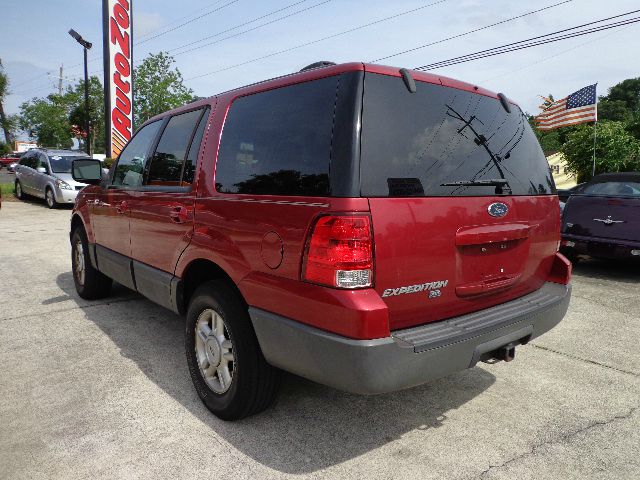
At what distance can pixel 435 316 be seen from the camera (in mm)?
2461

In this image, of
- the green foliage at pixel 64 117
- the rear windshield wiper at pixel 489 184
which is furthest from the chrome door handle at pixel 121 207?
the green foliage at pixel 64 117

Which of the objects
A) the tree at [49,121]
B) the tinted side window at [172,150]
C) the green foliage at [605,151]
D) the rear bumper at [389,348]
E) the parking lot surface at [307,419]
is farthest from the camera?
the tree at [49,121]

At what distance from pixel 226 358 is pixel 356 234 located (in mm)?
1258

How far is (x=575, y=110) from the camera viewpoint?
17062mm

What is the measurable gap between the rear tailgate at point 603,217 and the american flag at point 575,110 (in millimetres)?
11309

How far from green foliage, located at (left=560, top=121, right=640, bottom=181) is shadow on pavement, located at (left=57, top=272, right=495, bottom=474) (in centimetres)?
3420

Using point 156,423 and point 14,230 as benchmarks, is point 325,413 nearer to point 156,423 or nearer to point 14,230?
point 156,423

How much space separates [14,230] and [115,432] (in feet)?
32.2

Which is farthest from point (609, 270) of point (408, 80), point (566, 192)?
point (408, 80)

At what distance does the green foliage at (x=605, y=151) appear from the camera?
107 feet

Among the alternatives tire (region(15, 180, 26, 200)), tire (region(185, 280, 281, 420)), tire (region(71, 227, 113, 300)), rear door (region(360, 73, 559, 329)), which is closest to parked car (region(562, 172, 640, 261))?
rear door (region(360, 73, 559, 329))

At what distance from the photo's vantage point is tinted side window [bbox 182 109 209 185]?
3.21m

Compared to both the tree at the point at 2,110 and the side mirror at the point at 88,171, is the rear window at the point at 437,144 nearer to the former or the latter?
the side mirror at the point at 88,171

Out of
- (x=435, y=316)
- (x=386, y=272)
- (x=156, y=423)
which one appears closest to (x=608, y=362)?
(x=435, y=316)
